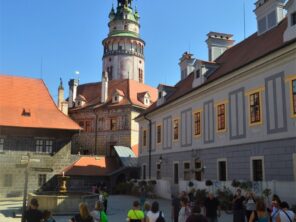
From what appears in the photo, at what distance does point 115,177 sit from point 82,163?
357cm

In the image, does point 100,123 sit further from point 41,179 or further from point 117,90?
point 41,179

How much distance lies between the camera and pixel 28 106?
120 ft

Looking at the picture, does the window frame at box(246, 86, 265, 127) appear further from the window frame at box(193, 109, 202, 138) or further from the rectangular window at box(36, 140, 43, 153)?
the rectangular window at box(36, 140, 43, 153)

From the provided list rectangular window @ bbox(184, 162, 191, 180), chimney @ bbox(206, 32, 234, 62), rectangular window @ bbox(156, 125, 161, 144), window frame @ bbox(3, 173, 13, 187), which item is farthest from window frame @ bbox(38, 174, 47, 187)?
chimney @ bbox(206, 32, 234, 62)

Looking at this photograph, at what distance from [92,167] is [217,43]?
673 inches

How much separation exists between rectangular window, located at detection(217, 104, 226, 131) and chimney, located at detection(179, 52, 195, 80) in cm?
1150

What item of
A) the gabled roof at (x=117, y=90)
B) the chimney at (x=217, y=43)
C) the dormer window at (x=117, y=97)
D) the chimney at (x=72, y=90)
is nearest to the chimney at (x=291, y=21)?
the chimney at (x=217, y=43)

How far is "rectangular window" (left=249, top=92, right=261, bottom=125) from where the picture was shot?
1938cm

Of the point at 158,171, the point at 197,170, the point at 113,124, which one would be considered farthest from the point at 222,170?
the point at 113,124

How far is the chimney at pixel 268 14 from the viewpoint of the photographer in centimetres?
2202

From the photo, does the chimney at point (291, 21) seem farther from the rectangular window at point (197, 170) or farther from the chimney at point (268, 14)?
the rectangular window at point (197, 170)

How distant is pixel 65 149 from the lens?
36.4 m

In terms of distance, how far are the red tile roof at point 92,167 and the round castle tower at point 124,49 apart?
23.5 metres

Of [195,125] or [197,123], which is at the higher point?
[197,123]
